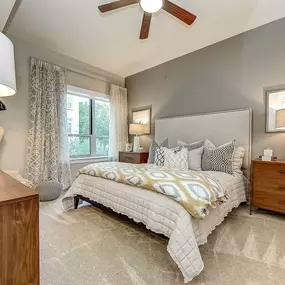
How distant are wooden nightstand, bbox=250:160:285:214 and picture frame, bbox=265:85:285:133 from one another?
0.69 meters

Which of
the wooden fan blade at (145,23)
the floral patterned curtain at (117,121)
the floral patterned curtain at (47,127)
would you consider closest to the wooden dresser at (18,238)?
the wooden fan blade at (145,23)

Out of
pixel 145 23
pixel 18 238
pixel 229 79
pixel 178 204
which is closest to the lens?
pixel 18 238

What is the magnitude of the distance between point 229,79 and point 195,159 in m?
1.63

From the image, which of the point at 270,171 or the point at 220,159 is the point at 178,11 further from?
the point at 270,171

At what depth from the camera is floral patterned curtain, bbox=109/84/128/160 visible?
15.8ft

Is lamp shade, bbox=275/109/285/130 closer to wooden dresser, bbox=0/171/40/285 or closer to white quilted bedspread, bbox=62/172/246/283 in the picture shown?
white quilted bedspread, bbox=62/172/246/283

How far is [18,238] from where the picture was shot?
85 centimetres

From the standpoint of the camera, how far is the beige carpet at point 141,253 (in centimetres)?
145

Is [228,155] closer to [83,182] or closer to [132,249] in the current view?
[132,249]

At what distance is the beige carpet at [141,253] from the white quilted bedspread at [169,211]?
8.3 inches

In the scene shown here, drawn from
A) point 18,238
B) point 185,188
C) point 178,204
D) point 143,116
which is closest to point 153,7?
point 185,188

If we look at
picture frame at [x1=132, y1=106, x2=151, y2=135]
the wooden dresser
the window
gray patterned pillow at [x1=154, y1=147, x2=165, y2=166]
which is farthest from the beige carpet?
picture frame at [x1=132, y1=106, x2=151, y2=135]

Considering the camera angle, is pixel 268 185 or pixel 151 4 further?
pixel 268 185

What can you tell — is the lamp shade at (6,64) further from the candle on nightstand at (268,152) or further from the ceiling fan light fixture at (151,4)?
the candle on nightstand at (268,152)
